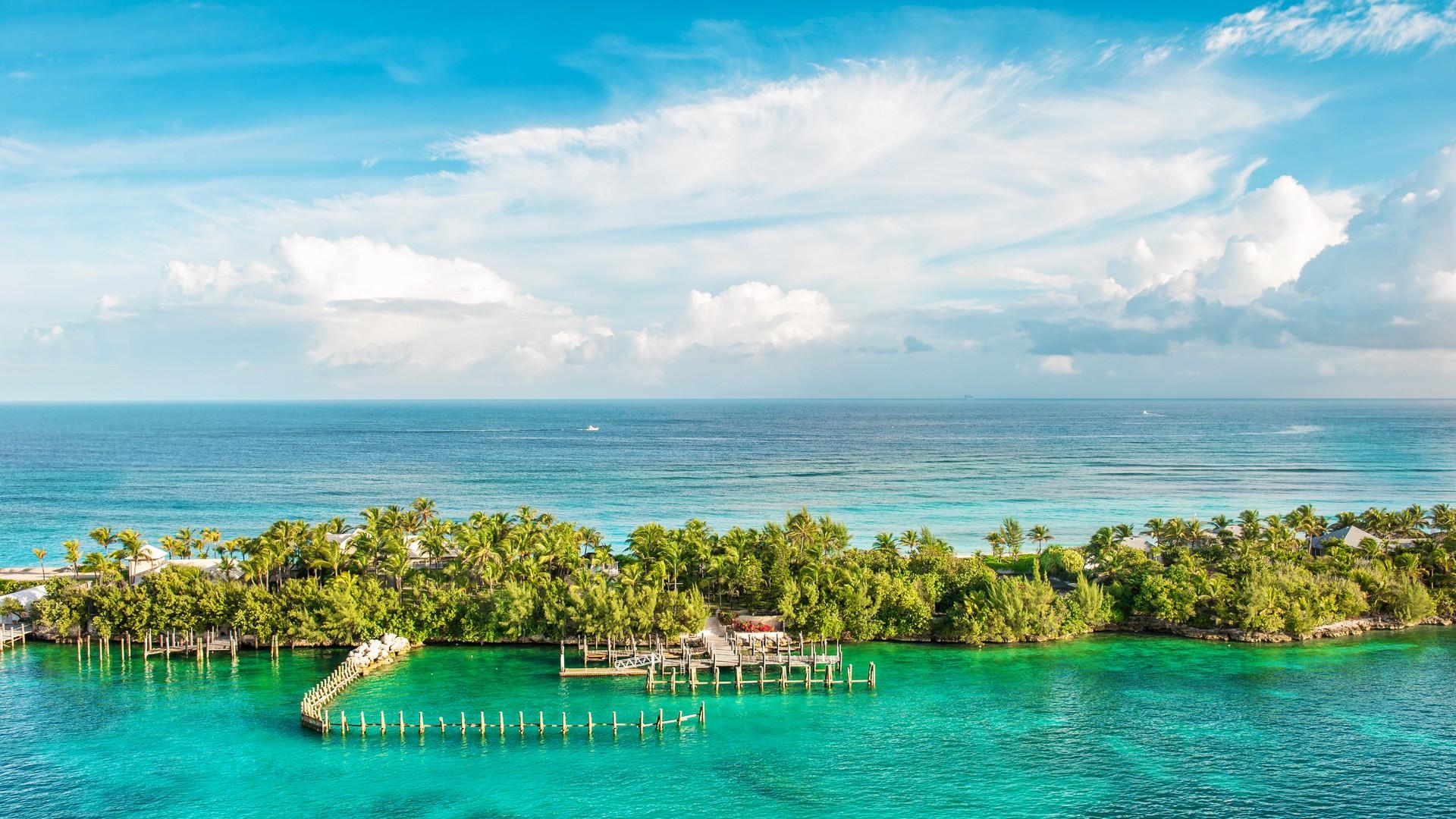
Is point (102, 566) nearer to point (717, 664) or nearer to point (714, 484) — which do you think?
point (717, 664)

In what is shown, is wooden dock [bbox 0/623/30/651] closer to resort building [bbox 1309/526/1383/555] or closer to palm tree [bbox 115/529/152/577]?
palm tree [bbox 115/529/152/577]

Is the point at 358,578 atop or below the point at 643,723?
atop

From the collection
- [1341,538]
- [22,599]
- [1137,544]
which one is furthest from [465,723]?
[1341,538]

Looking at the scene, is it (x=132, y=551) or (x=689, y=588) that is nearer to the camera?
(x=132, y=551)

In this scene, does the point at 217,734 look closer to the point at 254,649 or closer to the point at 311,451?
the point at 254,649

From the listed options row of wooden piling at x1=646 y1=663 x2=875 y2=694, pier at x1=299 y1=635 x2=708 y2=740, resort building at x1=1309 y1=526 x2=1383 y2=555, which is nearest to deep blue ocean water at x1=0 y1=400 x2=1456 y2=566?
resort building at x1=1309 y1=526 x2=1383 y2=555

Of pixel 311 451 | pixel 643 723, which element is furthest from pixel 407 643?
pixel 311 451
